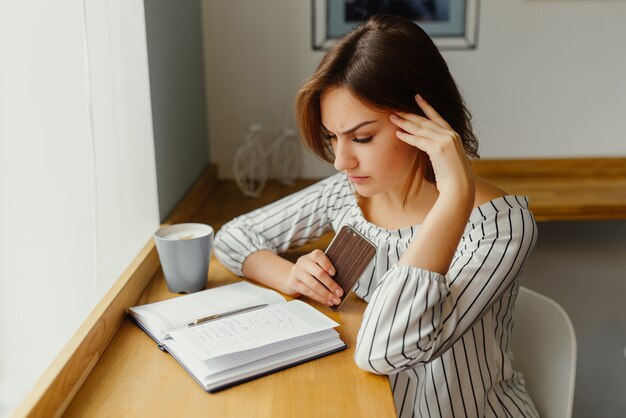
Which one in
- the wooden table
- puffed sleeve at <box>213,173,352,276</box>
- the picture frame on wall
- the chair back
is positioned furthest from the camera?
the picture frame on wall

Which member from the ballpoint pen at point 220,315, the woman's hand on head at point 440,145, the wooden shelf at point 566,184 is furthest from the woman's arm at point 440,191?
the wooden shelf at point 566,184

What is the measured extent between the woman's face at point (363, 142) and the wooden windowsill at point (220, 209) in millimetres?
453

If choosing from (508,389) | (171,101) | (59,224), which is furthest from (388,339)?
(171,101)

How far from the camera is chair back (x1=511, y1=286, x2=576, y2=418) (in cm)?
114

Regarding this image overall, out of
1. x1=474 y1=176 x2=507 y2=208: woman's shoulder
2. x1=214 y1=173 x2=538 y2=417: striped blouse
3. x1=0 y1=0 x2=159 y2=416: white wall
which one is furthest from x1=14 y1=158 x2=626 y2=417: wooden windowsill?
x1=474 y1=176 x2=507 y2=208: woman's shoulder

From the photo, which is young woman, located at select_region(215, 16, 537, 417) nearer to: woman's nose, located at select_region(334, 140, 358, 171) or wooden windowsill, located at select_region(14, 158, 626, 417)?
woman's nose, located at select_region(334, 140, 358, 171)

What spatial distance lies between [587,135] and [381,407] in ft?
4.98

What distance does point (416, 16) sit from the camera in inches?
75.4

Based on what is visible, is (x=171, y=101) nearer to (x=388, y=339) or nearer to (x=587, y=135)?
(x=388, y=339)

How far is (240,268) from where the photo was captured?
1271 millimetres

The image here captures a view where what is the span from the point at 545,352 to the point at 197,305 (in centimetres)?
65

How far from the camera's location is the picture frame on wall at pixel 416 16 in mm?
1905

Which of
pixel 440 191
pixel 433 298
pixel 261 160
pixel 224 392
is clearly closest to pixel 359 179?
pixel 440 191

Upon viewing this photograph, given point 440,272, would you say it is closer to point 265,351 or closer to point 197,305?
point 265,351
